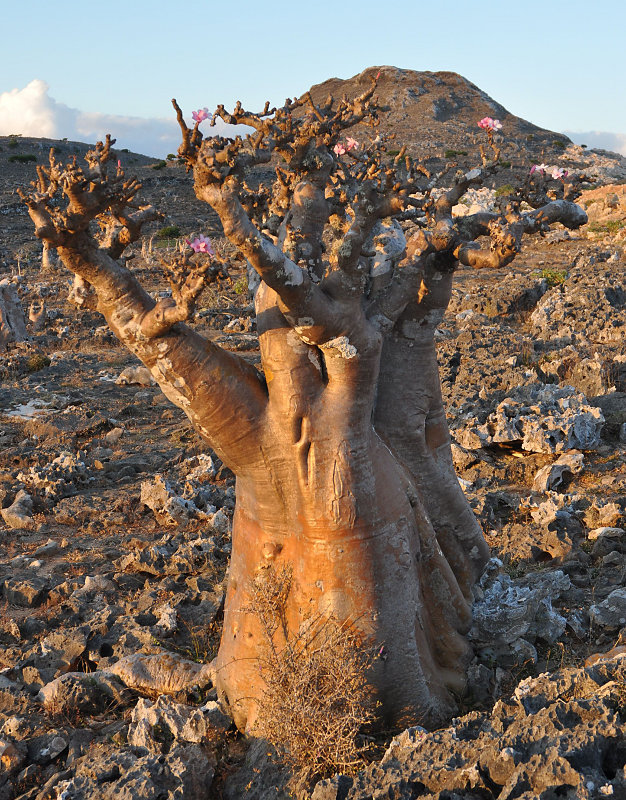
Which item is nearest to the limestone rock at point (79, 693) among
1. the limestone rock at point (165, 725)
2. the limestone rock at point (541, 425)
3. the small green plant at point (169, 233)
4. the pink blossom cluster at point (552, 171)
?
Result: the limestone rock at point (165, 725)

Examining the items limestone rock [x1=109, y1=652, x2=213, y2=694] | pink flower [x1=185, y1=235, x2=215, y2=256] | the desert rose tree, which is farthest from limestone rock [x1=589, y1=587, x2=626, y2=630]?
pink flower [x1=185, y1=235, x2=215, y2=256]

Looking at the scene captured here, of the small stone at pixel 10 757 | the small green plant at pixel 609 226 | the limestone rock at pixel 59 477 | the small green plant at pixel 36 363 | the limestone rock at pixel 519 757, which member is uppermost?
the small green plant at pixel 609 226

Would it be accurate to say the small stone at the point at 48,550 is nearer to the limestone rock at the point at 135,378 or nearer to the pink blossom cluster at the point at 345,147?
the pink blossom cluster at the point at 345,147

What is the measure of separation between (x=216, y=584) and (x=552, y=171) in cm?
399

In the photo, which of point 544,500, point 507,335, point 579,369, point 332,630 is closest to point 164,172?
point 507,335

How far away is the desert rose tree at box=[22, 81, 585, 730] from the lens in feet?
11.8

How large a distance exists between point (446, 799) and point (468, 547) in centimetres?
268

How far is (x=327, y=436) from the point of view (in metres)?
4.07

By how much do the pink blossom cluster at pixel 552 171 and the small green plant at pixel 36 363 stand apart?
→ 38.7 feet

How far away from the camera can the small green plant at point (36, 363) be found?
47.6ft

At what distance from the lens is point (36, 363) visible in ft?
47.7

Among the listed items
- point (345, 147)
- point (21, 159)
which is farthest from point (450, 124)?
point (345, 147)

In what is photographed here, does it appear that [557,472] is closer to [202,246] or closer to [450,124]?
[202,246]

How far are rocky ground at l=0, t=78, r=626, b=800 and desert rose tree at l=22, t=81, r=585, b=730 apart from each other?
1.21 feet
